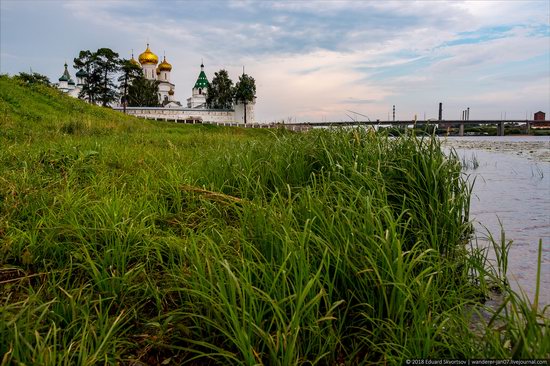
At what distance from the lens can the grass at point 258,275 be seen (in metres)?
1.80

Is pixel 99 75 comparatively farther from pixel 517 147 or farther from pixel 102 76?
pixel 517 147

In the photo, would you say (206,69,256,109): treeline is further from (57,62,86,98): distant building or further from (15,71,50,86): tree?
(15,71,50,86): tree

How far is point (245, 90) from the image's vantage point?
66312 mm

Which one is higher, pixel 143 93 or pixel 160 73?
pixel 160 73

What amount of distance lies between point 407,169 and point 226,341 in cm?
255

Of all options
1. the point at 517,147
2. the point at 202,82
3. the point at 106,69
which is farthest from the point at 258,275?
the point at 202,82

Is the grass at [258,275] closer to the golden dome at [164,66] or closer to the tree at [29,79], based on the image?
the tree at [29,79]

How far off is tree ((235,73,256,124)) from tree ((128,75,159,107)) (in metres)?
15.2

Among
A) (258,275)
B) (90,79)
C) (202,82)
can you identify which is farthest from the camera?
(202,82)

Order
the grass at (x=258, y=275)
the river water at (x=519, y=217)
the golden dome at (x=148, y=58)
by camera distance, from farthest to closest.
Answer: the golden dome at (x=148, y=58), the river water at (x=519, y=217), the grass at (x=258, y=275)

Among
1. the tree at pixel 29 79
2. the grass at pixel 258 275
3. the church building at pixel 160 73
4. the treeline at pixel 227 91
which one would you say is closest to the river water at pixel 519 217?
the grass at pixel 258 275

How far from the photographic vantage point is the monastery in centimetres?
6020

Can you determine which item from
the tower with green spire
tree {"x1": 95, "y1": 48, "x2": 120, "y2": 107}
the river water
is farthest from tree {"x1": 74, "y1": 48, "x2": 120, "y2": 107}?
the river water

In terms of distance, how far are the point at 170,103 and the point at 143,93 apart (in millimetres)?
9212
